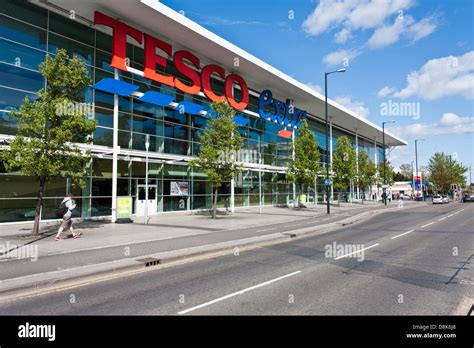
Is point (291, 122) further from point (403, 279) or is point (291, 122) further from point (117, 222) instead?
point (403, 279)

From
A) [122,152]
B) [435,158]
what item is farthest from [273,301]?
[435,158]

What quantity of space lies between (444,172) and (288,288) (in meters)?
86.5

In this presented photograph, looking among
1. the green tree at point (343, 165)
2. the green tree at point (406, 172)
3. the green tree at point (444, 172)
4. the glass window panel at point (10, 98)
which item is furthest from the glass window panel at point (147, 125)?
the green tree at point (406, 172)

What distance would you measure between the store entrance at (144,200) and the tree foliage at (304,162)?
1468cm

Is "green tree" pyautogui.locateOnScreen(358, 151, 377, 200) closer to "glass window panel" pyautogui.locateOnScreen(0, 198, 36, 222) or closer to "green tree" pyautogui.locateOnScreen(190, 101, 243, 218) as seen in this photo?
"green tree" pyautogui.locateOnScreen(190, 101, 243, 218)

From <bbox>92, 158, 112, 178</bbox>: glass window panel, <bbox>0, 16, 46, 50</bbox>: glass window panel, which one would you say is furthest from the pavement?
<bbox>0, 16, 46, 50</bbox>: glass window panel

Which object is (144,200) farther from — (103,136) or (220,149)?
(220,149)

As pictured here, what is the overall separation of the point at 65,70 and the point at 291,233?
12.0 meters

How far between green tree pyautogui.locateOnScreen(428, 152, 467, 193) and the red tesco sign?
6565 cm

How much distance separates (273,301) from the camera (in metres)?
6.28

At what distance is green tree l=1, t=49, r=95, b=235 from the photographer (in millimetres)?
14172

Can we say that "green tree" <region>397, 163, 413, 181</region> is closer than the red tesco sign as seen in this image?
No

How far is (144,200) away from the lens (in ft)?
80.6

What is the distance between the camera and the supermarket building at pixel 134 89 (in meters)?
18.7
